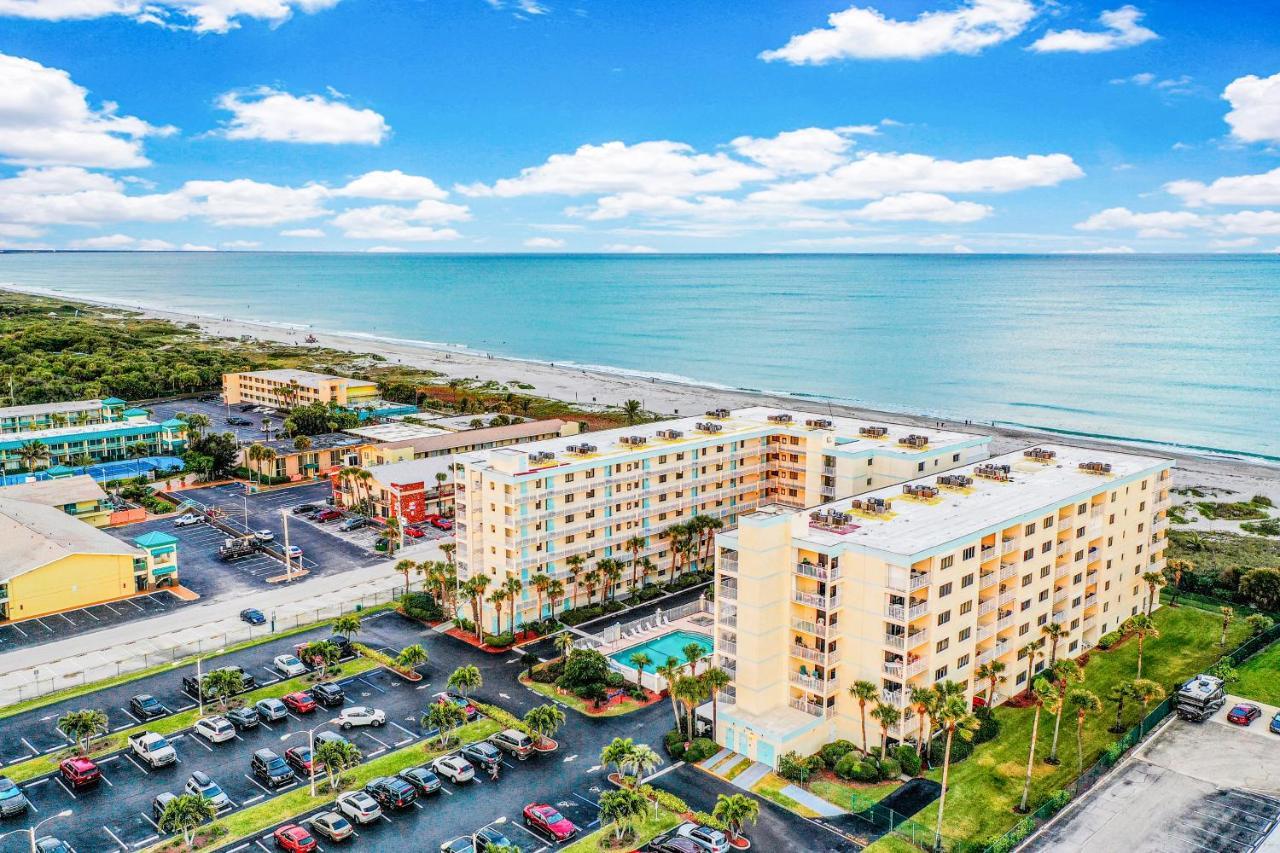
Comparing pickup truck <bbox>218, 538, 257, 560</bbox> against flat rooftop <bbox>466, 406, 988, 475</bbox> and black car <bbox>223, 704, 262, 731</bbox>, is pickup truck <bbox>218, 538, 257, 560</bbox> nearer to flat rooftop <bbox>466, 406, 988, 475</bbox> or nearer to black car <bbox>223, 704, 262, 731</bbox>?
flat rooftop <bbox>466, 406, 988, 475</bbox>

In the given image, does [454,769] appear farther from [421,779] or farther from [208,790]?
[208,790]

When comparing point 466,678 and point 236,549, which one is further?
point 236,549

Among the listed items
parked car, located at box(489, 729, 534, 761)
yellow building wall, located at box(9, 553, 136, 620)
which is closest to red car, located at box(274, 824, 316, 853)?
parked car, located at box(489, 729, 534, 761)

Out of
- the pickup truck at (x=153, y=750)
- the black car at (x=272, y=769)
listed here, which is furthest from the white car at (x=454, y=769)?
the pickup truck at (x=153, y=750)

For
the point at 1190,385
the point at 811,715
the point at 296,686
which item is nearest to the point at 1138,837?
the point at 811,715

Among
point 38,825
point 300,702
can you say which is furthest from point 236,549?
point 38,825

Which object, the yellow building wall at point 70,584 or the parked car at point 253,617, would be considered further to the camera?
the yellow building wall at point 70,584

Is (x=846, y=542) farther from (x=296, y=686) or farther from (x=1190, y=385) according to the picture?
(x=1190, y=385)

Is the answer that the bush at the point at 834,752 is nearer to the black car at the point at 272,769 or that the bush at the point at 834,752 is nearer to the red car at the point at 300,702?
the black car at the point at 272,769
